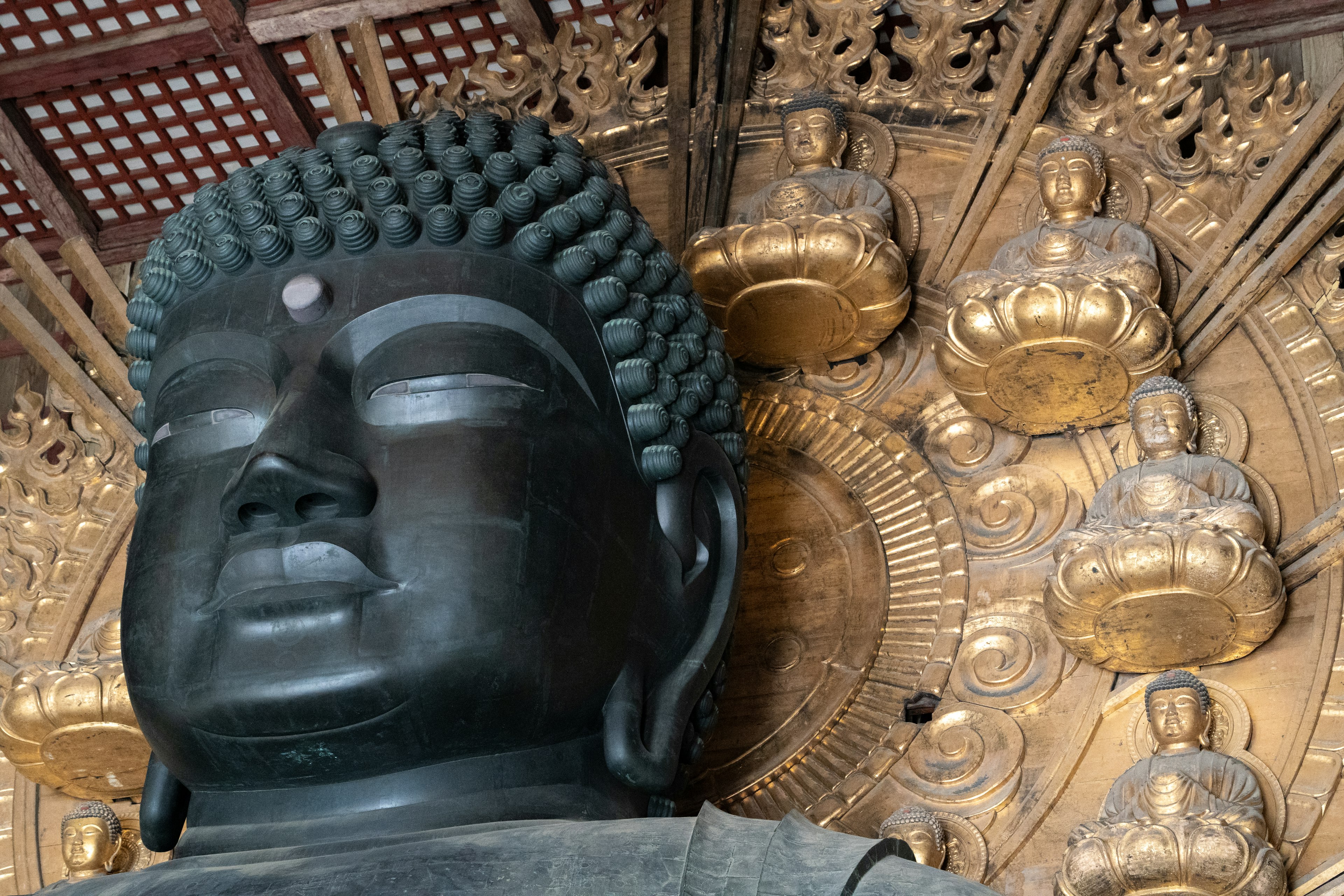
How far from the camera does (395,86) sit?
5754mm

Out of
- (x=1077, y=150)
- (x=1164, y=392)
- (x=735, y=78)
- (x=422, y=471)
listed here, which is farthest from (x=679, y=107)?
(x=422, y=471)

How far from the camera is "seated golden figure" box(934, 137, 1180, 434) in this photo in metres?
3.90

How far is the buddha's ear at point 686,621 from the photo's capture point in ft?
10.6

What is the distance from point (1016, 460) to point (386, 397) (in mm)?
1728

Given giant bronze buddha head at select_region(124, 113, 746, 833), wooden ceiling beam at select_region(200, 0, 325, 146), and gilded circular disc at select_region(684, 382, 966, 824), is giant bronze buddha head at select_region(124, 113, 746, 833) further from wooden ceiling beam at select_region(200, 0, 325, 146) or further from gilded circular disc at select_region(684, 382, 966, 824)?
wooden ceiling beam at select_region(200, 0, 325, 146)

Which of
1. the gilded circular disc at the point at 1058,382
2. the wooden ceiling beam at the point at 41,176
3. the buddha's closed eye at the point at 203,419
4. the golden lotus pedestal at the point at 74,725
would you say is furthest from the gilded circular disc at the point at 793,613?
the wooden ceiling beam at the point at 41,176

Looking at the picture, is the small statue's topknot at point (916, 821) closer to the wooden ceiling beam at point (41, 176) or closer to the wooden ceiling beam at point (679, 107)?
the wooden ceiling beam at point (679, 107)

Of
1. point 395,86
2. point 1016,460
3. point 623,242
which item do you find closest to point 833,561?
point 1016,460

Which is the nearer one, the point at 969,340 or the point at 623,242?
the point at 623,242

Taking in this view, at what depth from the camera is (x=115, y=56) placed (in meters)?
5.54

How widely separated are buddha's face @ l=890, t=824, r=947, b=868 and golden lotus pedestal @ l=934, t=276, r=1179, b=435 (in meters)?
1.13

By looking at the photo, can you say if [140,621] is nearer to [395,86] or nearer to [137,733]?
[137,733]

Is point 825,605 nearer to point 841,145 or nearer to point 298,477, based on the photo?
point 841,145

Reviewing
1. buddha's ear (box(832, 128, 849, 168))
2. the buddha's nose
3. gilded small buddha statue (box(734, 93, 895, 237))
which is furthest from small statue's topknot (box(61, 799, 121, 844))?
buddha's ear (box(832, 128, 849, 168))
